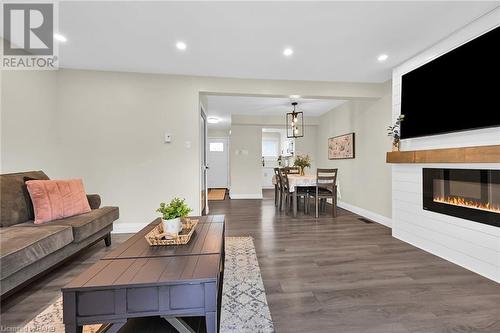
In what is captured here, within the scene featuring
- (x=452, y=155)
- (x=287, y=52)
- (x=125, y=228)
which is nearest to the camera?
(x=452, y=155)

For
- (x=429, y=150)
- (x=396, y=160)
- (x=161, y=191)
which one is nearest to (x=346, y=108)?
(x=396, y=160)

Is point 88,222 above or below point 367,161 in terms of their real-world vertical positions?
below

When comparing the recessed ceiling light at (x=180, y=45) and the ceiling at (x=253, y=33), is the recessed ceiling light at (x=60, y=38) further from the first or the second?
the recessed ceiling light at (x=180, y=45)

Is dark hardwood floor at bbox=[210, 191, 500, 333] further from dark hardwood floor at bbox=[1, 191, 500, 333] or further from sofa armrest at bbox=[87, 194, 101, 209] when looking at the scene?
sofa armrest at bbox=[87, 194, 101, 209]

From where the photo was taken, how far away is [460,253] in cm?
229

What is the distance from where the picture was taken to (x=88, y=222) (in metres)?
2.28

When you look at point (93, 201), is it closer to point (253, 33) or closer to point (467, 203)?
point (253, 33)

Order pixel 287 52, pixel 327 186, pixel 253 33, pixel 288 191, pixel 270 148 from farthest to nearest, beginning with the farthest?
pixel 270 148 < pixel 288 191 < pixel 327 186 < pixel 287 52 < pixel 253 33

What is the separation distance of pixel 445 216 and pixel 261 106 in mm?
4097

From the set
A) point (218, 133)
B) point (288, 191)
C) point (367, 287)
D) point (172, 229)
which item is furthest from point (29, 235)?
point (218, 133)

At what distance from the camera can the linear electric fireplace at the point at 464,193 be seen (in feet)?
6.76

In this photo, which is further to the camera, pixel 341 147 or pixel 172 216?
pixel 341 147

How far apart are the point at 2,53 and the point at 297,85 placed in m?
3.85

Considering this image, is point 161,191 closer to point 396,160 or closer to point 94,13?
point 94,13
